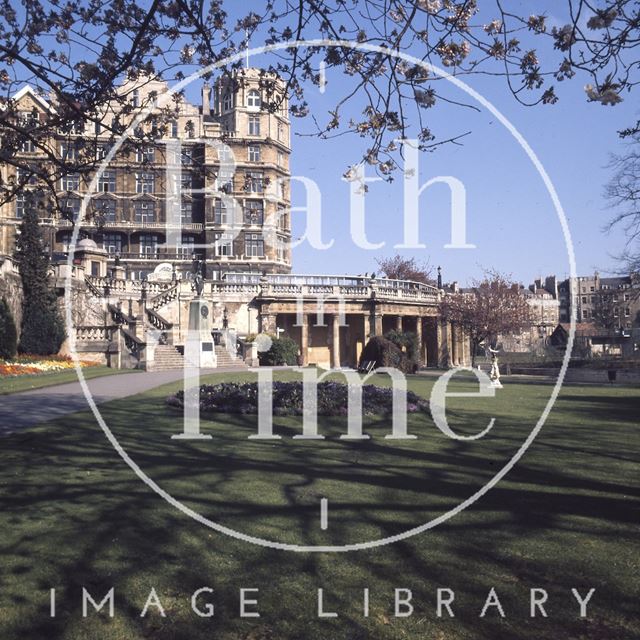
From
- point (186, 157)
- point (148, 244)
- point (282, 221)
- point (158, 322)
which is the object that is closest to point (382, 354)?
point (158, 322)

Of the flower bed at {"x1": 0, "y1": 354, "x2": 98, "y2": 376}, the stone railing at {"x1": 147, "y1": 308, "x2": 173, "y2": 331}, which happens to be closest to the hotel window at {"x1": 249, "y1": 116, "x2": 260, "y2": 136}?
the stone railing at {"x1": 147, "y1": 308, "x2": 173, "y2": 331}

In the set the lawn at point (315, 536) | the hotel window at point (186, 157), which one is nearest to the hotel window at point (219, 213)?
the lawn at point (315, 536)

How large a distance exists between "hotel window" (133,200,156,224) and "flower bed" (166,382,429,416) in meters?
47.7

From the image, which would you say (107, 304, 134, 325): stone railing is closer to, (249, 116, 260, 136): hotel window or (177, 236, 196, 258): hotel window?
(177, 236, 196, 258): hotel window

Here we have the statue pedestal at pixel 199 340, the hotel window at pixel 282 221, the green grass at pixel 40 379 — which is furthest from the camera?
the hotel window at pixel 282 221

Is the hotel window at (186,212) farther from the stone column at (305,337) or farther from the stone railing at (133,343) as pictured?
the stone railing at (133,343)

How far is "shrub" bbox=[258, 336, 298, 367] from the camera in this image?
3812cm

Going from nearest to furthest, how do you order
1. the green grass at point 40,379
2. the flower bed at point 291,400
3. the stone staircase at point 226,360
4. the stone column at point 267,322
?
the flower bed at point 291,400
the green grass at point 40,379
the stone staircase at point 226,360
the stone column at point 267,322

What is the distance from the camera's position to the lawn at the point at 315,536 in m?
4.57

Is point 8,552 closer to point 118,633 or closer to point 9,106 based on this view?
point 118,633

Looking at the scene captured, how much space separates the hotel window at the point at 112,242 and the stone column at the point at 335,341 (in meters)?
23.6

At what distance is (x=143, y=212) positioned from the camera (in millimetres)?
61688

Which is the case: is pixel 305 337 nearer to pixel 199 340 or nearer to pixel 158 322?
pixel 158 322

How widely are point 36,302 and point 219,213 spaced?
103 feet
